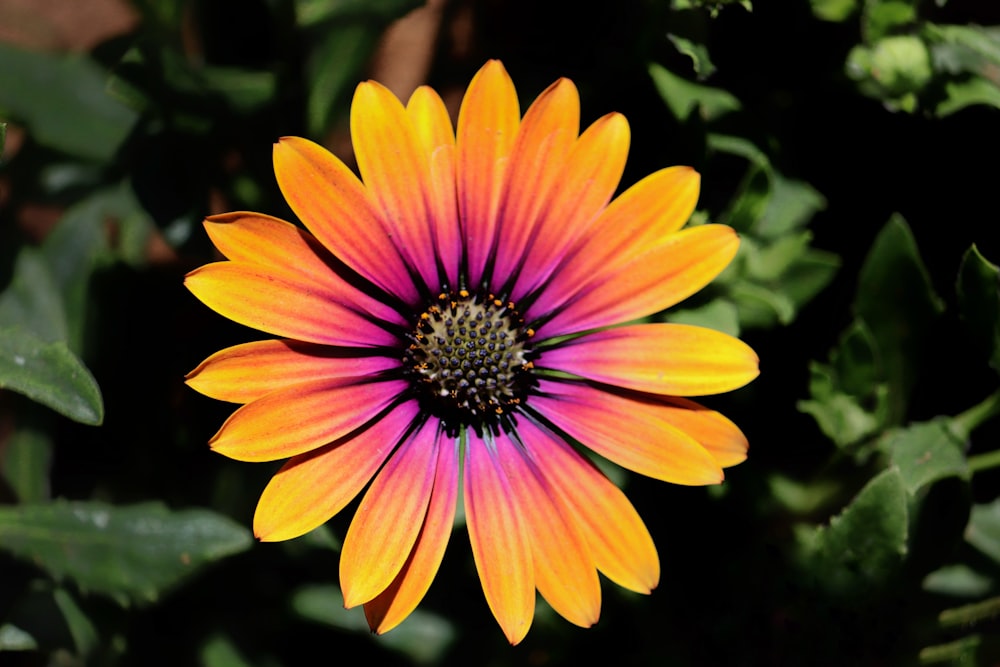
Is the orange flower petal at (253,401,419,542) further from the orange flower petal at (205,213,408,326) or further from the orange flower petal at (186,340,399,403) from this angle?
the orange flower petal at (205,213,408,326)

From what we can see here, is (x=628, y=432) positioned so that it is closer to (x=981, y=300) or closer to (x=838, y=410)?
(x=838, y=410)

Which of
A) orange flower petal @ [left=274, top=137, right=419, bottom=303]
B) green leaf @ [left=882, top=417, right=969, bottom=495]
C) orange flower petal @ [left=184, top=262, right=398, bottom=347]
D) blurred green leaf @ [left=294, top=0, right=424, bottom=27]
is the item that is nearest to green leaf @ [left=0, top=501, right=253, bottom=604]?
orange flower petal @ [left=184, top=262, right=398, bottom=347]

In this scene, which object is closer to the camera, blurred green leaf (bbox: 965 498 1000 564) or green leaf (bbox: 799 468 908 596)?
green leaf (bbox: 799 468 908 596)

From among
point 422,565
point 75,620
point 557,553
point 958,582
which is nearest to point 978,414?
point 958,582

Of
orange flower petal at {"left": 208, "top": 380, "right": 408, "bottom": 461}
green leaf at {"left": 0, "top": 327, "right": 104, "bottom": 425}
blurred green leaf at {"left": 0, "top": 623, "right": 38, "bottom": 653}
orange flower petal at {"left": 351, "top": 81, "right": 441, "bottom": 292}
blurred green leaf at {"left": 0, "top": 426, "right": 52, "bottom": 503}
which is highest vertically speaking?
orange flower petal at {"left": 351, "top": 81, "right": 441, "bottom": 292}

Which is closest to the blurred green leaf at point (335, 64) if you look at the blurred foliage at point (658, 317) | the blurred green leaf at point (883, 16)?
the blurred foliage at point (658, 317)

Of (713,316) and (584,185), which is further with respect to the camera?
(713,316)

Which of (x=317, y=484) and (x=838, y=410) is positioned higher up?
(x=838, y=410)
